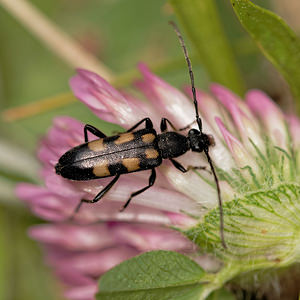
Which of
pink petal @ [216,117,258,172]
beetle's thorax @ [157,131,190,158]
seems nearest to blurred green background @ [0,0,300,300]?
beetle's thorax @ [157,131,190,158]

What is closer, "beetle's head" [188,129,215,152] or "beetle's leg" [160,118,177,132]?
"beetle's head" [188,129,215,152]

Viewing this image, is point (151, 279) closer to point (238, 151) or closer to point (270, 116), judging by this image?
point (238, 151)

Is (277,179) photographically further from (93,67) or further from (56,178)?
(93,67)

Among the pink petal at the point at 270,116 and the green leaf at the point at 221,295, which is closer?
the green leaf at the point at 221,295

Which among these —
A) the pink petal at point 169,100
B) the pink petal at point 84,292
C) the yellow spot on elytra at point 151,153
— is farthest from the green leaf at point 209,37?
the pink petal at point 84,292

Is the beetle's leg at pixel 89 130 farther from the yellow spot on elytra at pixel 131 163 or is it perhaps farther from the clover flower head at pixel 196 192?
the yellow spot on elytra at pixel 131 163

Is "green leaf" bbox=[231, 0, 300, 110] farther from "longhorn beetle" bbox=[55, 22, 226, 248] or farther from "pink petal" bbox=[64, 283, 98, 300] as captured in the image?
"pink petal" bbox=[64, 283, 98, 300]
